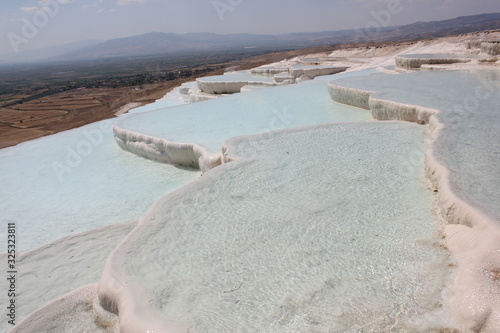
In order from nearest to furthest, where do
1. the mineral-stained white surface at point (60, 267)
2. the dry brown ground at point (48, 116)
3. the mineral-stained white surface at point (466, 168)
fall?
the mineral-stained white surface at point (466, 168) → the mineral-stained white surface at point (60, 267) → the dry brown ground at point (48, 116)

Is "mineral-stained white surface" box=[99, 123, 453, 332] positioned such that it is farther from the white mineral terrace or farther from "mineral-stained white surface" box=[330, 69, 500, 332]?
"mineral-stained white surface" box=[330, 69, 500, 332]

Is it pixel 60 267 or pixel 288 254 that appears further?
pixel 60 267

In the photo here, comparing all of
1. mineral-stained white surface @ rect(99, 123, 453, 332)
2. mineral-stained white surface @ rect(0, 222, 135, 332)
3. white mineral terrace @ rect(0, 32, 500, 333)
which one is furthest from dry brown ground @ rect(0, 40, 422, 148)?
mineral-stained white surface @ rect(99, 123, 453, 332)

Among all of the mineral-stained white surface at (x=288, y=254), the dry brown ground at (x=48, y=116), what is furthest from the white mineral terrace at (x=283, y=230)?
the dry brown ground at (x=48, y=116)

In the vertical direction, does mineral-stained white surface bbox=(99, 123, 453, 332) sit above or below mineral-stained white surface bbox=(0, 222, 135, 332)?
above

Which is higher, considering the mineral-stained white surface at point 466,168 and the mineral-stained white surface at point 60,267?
the mineral-stained white surface at point 466,168

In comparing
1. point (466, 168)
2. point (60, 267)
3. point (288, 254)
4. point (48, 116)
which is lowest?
point (48, 116)

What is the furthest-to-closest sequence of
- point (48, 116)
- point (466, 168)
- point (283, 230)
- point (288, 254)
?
1. point (48, 116)
2. point (466, 168)
3. point (283, 230)
4. point (288, 254)

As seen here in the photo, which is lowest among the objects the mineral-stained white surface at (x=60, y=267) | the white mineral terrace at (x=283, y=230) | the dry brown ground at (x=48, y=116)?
the dry brown ground at (x=48, y=116)

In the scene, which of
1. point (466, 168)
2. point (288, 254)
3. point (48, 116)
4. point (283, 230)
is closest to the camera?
point (288, 254)

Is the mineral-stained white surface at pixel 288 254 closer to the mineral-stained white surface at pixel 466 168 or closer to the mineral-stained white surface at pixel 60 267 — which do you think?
the mineral-stained white surface at pixel 466 168

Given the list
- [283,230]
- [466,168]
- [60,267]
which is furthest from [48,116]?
[466,168]

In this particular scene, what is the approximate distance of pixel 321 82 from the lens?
9602 millimetres

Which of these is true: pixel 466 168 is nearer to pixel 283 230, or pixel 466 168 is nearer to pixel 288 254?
pixel 283 230
